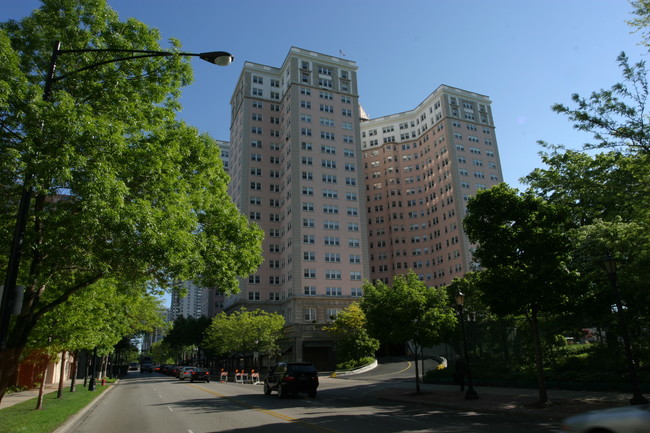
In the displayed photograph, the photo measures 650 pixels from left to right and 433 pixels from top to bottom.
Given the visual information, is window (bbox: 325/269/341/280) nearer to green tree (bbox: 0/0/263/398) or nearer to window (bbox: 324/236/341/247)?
window (bbox: 324/236/341/247)

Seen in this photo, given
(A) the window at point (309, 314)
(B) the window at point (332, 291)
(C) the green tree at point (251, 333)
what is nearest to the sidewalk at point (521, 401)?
(C) the green tree at point (251, 333)

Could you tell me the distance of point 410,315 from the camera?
23.6m

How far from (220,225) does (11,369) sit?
6.60 meters

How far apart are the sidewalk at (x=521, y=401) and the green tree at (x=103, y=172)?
10061 mm

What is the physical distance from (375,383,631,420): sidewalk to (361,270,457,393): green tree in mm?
2959

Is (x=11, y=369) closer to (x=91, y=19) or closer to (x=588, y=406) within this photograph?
(x=91, y=19)

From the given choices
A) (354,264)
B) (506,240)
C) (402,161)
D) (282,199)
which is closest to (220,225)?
(506,240)

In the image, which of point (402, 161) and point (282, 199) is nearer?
point (282, 199)

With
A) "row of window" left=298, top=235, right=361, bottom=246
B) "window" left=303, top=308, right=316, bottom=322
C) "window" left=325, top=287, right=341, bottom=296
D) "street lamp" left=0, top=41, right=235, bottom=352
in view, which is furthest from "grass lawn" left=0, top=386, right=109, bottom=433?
"row of window" left=298, top=235, right=361, bottom=246

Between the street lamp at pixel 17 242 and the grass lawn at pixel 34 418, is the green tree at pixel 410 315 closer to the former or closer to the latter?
the grass lawn at pixel 34 418

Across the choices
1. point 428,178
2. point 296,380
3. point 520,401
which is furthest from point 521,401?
point 428,178

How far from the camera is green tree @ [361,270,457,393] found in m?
23.4

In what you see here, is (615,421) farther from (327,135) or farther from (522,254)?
(327,135)

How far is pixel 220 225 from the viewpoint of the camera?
13.9 meters
